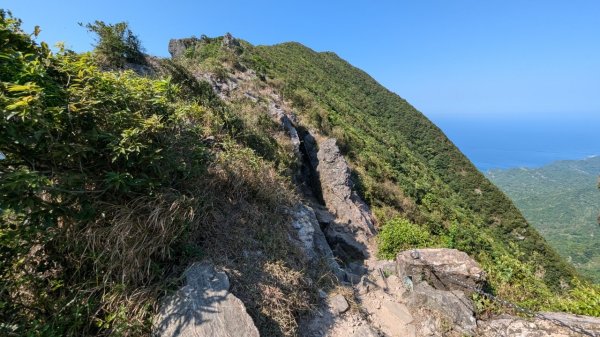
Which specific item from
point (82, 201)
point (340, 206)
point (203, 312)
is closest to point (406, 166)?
point (340, 206)

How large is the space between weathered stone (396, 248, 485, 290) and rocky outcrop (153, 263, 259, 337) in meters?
4.06

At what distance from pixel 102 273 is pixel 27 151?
161 centimetres

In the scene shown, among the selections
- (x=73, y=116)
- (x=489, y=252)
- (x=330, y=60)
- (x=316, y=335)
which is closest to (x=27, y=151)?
(x=73, y=116)

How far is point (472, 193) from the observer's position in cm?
3105

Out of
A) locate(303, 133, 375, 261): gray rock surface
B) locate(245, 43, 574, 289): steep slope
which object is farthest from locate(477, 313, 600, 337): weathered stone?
locate(245, 43, 574, 289): steep slope

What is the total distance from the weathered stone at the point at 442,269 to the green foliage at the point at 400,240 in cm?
207

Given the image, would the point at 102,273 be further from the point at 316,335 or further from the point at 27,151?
the point at 316,335

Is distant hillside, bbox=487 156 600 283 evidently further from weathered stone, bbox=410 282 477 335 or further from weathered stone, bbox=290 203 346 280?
weathered stone, bbox=290 203 346 280

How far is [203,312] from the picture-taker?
138 inches

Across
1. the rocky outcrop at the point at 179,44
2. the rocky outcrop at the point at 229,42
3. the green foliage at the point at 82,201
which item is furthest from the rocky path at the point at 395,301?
the rocky outcrop at the point at 179,44

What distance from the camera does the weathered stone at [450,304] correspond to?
16.5 feet

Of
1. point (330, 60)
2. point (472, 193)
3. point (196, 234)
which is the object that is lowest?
point (196, 234)

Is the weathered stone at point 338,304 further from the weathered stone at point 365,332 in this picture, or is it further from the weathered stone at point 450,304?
the weathered stone at point 450,304

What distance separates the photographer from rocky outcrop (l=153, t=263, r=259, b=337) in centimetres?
338
